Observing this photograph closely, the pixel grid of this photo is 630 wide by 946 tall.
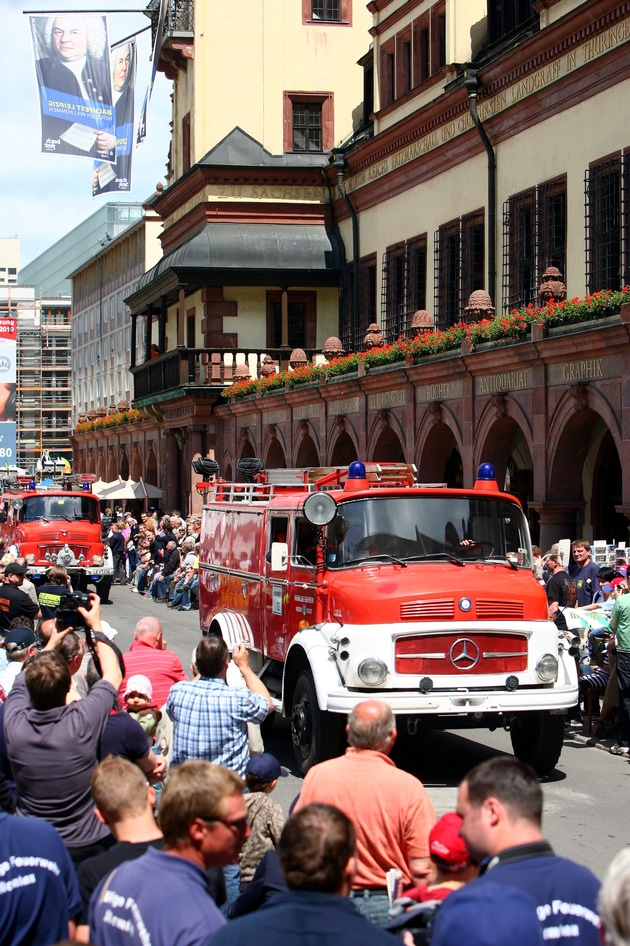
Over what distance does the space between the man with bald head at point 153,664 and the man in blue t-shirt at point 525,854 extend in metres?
5.09

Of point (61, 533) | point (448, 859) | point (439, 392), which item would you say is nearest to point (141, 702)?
point (448, 859)

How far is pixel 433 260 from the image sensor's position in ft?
111

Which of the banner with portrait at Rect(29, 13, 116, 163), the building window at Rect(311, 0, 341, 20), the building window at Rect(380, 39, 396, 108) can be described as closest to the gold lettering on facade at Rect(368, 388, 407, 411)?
the building window at Rect(380, 39, 396, 108)

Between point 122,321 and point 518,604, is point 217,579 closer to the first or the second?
point 518,604

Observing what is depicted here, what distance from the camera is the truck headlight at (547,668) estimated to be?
40.0 ft

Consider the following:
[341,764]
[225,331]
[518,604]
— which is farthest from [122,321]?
[341,764]

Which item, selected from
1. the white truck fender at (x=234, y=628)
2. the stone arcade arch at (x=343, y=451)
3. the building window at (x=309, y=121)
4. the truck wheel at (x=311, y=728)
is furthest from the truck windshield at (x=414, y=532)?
the building window at (x=309, y=121)

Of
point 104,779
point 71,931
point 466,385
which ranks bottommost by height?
point 71,931

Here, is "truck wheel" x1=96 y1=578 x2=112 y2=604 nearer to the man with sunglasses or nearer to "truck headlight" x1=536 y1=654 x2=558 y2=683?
"truck headlight" x1=536 y1=654 x2=558 y2=683

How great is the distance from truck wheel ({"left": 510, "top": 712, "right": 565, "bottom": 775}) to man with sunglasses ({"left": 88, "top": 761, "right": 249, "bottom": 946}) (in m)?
8.05

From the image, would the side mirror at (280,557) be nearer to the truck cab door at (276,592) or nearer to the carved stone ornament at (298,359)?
the truck cab door at (276,592)

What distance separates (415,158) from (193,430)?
13095 mm

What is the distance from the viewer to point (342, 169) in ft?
134

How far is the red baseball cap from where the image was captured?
17.3ft
